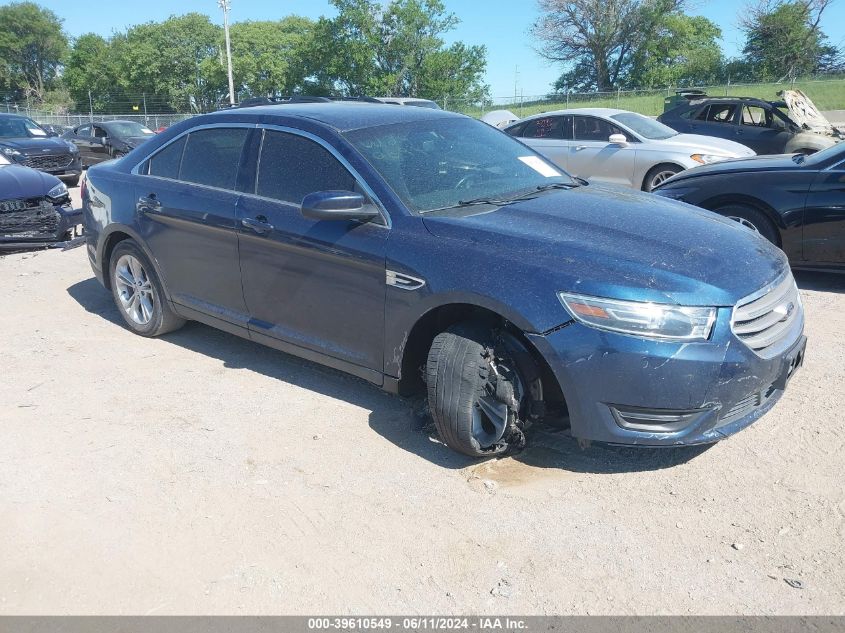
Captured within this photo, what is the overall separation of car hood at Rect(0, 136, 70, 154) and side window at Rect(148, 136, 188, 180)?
39.7 feet

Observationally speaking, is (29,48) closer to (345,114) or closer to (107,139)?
(107,139)

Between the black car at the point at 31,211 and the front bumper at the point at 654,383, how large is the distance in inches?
297

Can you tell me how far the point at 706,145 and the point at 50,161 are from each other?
1300 cm

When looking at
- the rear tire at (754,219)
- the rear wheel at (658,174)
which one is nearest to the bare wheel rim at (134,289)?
the rear tire at (754,219)

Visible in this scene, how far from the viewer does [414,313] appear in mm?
3791

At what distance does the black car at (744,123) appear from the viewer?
1439 centimetres

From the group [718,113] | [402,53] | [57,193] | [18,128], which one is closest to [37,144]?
[18,128]

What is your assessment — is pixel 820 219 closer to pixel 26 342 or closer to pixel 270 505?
pixel 270 505

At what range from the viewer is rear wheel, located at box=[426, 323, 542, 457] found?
3.57 m

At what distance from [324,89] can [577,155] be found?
55314mm

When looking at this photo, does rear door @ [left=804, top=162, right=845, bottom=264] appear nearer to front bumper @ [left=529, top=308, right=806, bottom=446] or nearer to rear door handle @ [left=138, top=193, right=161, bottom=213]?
front bumper @ [left=529, top=308, right=806, bottom=446]

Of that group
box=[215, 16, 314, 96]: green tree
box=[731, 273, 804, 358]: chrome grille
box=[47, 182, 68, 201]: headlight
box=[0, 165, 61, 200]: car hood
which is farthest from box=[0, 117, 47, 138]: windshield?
box=[215, 16, 314, 96]: green tree

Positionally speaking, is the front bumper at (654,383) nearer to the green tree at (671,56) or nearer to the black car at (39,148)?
the black car at (39,148)

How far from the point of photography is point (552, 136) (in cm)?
1255
